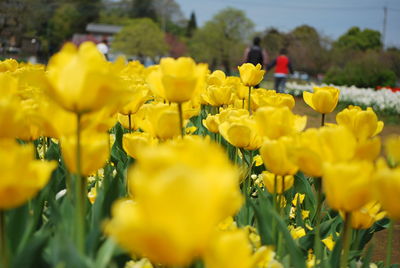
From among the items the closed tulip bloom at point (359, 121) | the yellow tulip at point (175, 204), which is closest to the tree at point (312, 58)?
the closed tulip bloom at point (359, 121)

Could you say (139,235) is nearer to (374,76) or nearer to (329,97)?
(329,97)

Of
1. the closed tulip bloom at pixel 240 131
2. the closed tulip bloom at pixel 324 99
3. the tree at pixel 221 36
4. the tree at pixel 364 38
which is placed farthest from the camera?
the tree at pixel 364 38

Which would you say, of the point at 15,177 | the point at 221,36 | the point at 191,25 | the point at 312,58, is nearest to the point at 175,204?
the point at 15,177

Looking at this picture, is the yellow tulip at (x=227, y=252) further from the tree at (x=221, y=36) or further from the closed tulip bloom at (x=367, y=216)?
the tree at (x=221, y=36)

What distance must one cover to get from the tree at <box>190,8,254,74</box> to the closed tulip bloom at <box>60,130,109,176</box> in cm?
4641

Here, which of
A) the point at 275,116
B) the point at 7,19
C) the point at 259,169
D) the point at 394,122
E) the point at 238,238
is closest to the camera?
the point at 238,238

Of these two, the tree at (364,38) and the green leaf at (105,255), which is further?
the tree at (364,38)

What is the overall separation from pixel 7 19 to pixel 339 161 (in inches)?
1327

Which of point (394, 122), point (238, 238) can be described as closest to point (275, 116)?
point (238, 238)

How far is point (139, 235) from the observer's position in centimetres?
62

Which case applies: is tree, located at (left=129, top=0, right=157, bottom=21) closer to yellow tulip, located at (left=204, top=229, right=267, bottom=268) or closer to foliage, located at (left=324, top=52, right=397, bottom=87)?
foliage, located at (left=324, top=52, right=397, bottom=87)

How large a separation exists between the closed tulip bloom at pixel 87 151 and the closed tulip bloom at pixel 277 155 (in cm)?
41

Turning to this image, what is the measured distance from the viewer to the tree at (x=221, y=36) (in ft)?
160

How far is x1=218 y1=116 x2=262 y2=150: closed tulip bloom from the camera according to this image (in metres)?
1.51
